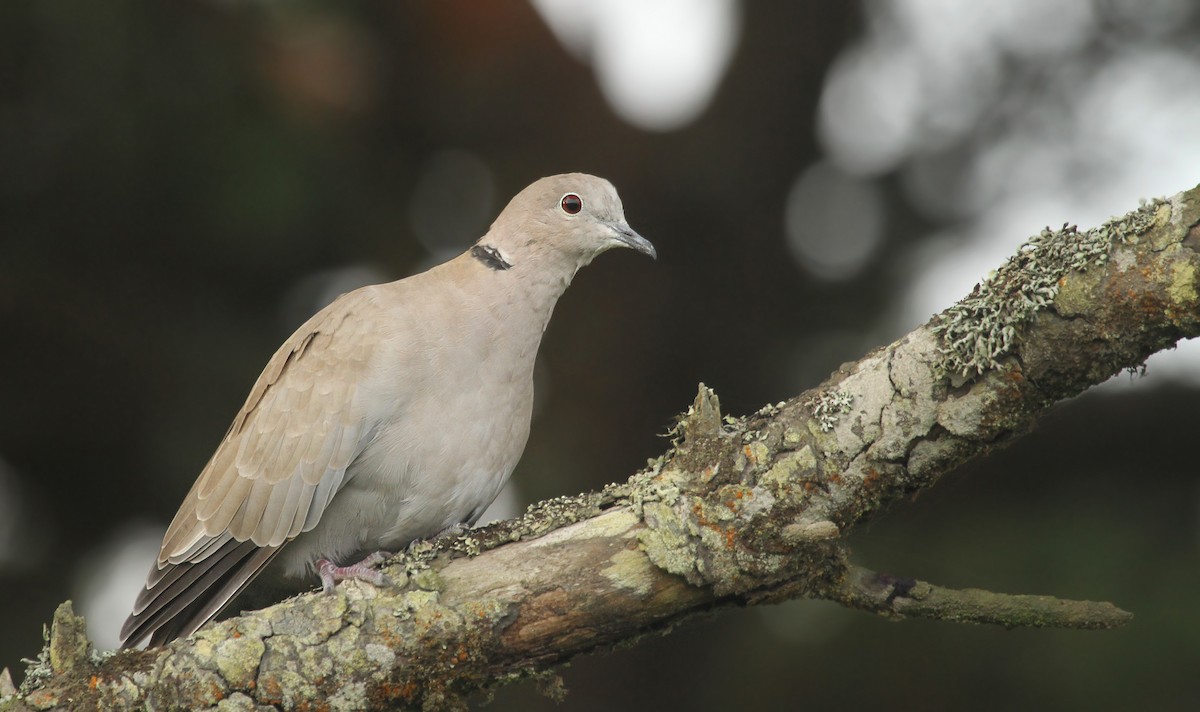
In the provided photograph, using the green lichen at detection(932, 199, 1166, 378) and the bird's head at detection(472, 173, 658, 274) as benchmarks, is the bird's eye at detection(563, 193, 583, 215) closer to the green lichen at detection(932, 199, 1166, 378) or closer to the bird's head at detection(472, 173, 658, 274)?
the bird's head at detection(472, 173, 658, 274)

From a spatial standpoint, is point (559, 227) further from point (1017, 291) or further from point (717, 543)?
point (1017, 291)

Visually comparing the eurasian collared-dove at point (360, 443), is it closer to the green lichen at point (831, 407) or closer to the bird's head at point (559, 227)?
the bird's head at point (559, 227)

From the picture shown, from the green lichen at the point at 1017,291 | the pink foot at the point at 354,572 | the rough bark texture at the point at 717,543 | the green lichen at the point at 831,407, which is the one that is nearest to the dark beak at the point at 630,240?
the rough bark texture at the point at 717,543

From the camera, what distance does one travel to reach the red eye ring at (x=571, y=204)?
407 centimetres

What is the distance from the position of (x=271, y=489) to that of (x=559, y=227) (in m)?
1.31

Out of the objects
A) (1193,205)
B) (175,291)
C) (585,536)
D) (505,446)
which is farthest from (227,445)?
(1193,205)

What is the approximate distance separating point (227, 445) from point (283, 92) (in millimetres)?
1665

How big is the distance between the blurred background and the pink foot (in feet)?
4.94

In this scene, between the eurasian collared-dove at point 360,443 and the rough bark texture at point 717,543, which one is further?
the eurasian collared-dove at point 360,443

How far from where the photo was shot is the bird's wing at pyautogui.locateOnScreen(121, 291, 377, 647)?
357cm

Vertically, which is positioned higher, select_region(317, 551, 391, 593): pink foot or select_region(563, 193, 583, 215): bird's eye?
select_region(563, 193, 583, 215): bird's eye

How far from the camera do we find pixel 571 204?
13.4 feet

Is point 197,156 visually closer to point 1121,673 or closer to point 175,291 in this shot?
point 175,291

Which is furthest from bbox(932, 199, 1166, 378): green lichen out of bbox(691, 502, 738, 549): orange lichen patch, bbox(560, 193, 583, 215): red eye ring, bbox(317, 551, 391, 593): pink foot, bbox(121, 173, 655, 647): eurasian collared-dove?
bbox(560, 193, 583, 215): red eye ring
